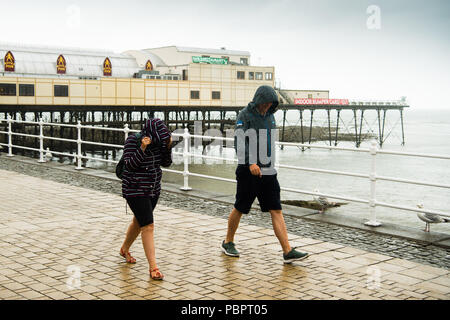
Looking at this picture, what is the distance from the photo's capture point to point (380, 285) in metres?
5.31

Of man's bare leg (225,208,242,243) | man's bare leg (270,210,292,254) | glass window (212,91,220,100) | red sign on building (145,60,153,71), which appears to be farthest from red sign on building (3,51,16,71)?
man's bare leg (270,210,292,254)

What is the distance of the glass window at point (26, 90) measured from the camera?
156 feet

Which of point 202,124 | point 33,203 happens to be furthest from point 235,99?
point 33,203

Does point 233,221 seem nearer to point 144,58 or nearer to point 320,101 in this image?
point 144,58

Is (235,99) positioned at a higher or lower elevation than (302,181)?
higher

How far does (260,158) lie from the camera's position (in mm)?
5926

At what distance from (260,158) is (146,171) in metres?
1.21

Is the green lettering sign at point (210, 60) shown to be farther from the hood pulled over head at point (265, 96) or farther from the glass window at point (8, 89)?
the hood pulled over head at point (265, 96)

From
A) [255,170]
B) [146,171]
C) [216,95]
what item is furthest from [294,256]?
[216,95]

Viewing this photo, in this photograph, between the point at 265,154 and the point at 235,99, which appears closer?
the point at 265,154

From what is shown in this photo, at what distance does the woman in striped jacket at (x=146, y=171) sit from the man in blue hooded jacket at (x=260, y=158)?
83 centimetres
